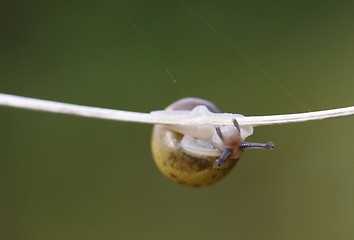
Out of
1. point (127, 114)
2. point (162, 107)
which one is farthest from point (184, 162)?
point (162, 107)

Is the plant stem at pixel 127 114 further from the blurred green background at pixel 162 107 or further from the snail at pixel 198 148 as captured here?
the blurred green background at pixel 162 107

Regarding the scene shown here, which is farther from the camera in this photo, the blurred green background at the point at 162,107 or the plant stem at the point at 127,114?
the blurred green background at the point at 162,107

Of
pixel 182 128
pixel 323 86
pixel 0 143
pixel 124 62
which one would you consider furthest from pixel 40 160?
pixel 182 128

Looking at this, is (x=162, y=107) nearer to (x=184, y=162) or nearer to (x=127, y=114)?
(x=184, y=162)

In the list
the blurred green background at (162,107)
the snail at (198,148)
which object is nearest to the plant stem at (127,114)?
the snail at (198,148)

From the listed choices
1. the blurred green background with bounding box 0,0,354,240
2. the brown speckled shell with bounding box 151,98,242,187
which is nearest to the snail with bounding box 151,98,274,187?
the brown speckled shell with bounding box 151,98,242,187

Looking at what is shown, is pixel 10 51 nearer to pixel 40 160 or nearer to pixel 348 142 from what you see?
pixel 40 160
